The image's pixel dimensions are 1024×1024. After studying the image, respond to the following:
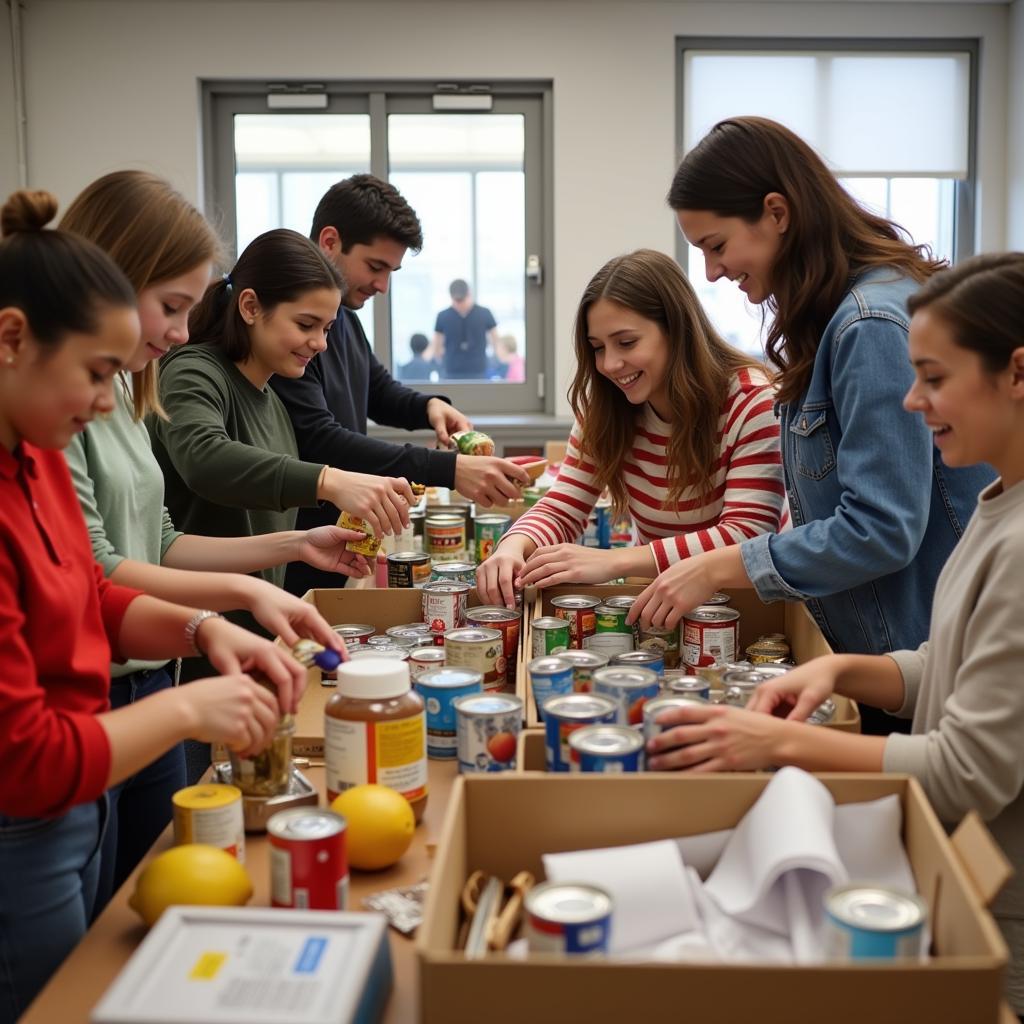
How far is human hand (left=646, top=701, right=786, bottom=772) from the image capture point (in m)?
1.16

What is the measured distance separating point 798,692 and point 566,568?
2.11 ft

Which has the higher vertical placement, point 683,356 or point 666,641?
point 683,356

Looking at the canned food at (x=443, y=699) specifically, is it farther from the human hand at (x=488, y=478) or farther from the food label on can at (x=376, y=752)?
the human hand at (x=488, y=478)

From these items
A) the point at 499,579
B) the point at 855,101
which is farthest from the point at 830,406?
the point at 855,101

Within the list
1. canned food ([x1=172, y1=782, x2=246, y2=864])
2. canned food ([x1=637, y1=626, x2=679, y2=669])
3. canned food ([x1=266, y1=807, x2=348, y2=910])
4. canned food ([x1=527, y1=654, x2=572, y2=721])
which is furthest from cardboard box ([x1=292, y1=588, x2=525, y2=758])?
canned food ([x1=266, y1=807, x2=348, y2=910])

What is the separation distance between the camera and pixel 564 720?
116 cm

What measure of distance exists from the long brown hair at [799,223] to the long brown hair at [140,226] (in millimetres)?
793

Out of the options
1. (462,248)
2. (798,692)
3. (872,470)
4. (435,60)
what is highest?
(435,60)

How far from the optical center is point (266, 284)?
2.27 meters

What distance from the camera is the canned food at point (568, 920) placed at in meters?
0.83

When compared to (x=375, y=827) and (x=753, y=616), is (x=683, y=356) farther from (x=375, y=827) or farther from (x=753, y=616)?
(x=375, y=827)

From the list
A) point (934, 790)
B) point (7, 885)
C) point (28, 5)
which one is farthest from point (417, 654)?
point (28, 5)

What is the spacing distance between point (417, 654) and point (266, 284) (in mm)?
1016

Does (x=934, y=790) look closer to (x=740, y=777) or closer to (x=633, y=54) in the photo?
(x=740, y=777)
